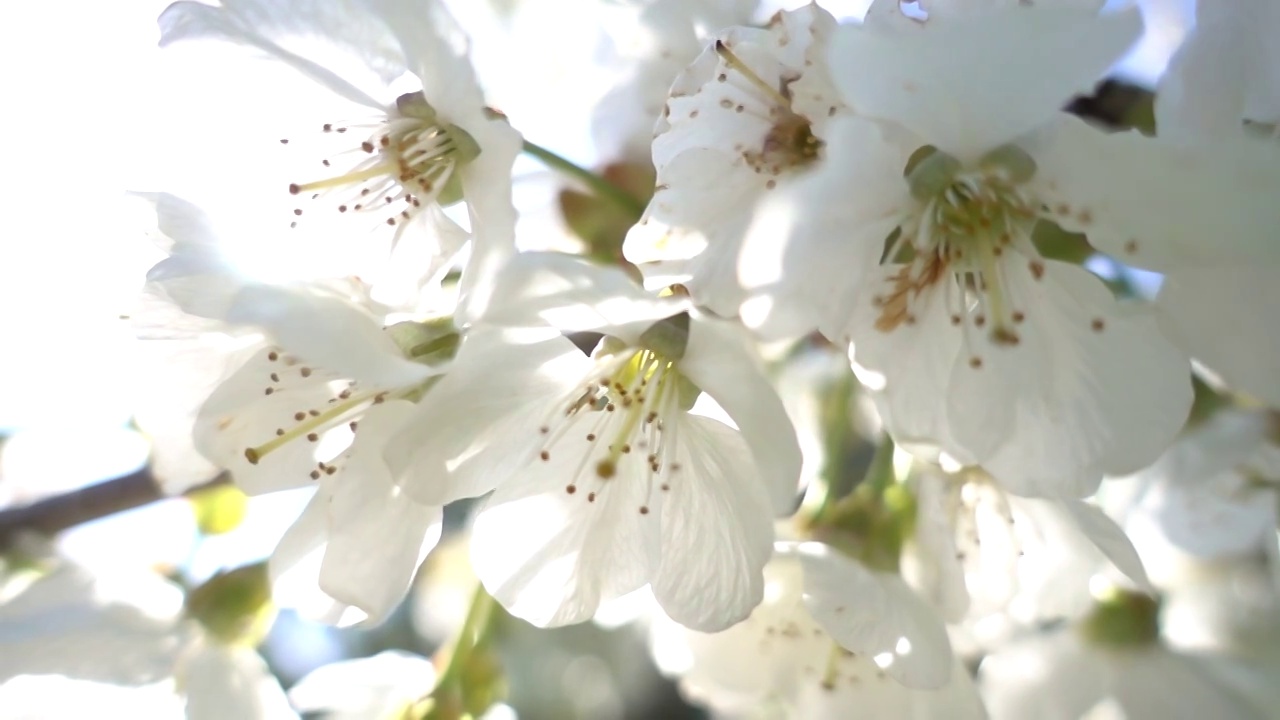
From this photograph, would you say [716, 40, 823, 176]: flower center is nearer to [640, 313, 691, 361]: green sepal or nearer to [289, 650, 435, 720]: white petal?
[640, 313, 691, 361]: green sepal

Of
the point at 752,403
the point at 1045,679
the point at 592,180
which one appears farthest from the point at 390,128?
the point at 1045,679

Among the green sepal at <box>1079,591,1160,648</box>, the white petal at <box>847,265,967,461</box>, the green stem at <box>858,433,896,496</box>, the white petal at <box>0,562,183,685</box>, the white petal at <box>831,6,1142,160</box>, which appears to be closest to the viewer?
the white petal at <box>831,6,1142,160</box>

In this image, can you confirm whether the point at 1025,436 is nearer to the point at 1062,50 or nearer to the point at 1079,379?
the point at 1079,379

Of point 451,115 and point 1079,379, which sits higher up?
point 451,115

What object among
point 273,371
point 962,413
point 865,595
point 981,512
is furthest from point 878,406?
point 273,371

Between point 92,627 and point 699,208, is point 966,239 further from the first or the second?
point 92,627

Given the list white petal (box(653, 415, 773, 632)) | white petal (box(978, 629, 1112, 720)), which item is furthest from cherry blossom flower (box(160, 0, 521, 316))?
white petal (box(978, 629, 1112, 720))
